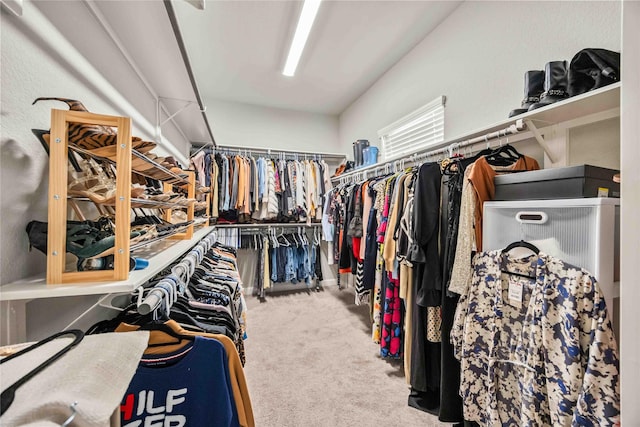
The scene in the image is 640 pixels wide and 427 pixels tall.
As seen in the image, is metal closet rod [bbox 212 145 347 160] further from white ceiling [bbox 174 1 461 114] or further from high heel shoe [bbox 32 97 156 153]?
high heel shoe [bbox 32 97 156 153]

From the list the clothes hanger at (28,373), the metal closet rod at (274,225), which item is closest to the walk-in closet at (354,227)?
the clothes hanger at (28,373)

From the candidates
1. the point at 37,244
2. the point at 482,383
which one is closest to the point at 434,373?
the point at 482,383

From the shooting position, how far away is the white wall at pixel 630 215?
2.15ft

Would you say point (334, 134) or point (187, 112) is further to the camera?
point (334, 134)

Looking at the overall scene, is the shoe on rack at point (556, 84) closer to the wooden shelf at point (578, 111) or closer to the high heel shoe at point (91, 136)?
the wooden shelf at point (578, 111)

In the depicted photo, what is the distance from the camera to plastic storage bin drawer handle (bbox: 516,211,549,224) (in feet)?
3.50

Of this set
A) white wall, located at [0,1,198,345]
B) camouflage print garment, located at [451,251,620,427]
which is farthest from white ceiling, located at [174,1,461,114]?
camouflage print garment, located at [451,251,620,427]

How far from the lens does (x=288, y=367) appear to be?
202 centimetres

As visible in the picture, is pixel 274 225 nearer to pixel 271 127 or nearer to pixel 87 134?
pixel 271 127

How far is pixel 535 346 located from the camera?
958mm

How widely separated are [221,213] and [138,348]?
317 centimetres

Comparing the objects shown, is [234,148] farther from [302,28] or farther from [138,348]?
[138,348]

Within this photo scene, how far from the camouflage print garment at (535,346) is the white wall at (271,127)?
342cm

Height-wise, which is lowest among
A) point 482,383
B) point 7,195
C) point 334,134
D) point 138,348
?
point 482,383
